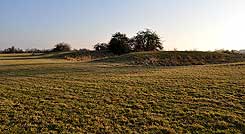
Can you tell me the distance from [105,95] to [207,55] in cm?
3022

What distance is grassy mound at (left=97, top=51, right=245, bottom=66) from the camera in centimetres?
3541

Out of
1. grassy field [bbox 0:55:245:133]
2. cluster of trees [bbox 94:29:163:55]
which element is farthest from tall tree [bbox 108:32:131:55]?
grassy field [bbox 0:55:245:133]

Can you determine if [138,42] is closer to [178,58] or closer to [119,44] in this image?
[119,44]

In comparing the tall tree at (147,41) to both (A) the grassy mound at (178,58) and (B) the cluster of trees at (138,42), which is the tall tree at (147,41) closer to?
(B) the cluster of trees at (138,42)

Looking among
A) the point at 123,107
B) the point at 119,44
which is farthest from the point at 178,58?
the point at 123,107

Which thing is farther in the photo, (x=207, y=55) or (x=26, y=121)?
(x=207, y=55)

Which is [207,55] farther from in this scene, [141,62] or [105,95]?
[105,95]

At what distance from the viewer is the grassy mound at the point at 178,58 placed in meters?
35.4

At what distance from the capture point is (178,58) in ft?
125

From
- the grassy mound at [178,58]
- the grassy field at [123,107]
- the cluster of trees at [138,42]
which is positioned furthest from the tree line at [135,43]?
the grassy field at [123,107]

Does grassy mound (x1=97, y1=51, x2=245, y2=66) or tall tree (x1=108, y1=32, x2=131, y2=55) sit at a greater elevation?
tall tree (x1=108, y1=32, x2=131, y2=55)

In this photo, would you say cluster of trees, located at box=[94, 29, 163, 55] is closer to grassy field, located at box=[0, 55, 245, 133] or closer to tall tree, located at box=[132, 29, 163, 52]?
tall tree, located at box=[132, 29, 163, 52]

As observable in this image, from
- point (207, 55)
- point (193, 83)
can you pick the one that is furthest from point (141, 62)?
point (193, 83)

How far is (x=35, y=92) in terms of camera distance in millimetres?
12758
